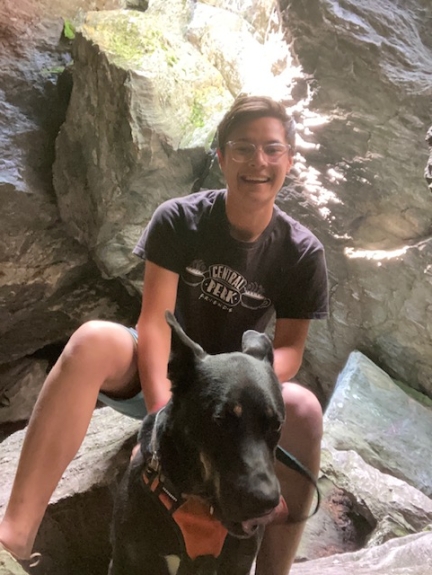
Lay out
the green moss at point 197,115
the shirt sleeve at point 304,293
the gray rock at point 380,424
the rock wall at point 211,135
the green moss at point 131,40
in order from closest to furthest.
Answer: the shirt sleeve at point 304,293 < the gray rock at point 380,424 < the rock wall at point 211,135 < the green moss at point 131,40 < the green moss at point 197,115

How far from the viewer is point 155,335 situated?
1.26 meters

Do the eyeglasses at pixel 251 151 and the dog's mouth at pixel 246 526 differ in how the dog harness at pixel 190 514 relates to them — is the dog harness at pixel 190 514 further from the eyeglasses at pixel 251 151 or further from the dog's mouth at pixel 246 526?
the eyeglasses at pixel 251 151

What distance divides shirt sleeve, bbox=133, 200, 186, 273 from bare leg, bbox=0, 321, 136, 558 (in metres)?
0.25

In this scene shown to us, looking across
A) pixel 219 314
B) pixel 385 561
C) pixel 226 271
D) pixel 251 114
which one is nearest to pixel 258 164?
pixel 251 114

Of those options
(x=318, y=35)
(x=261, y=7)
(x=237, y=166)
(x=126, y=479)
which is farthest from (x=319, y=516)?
(x=261, y=7)

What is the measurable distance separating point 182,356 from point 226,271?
1.31ft

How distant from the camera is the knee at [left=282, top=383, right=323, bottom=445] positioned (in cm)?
121

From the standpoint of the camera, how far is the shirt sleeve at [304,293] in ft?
4.50

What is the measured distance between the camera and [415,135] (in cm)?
246

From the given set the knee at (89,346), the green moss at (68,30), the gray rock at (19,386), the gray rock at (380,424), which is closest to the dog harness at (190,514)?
the knee at (89,346)

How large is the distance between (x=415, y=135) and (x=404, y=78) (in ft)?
0.95

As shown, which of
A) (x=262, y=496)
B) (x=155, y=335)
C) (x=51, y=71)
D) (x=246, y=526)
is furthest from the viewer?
(x=51, y=71)

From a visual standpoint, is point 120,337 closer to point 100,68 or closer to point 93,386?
point 93,386

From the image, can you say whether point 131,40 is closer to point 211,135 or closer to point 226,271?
point 211,135
